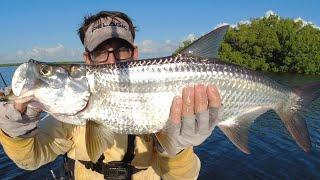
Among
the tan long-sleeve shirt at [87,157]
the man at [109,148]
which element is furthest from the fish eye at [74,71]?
the tan long-sleeve shirt at [87,157]

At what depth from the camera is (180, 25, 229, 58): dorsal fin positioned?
13.0ft

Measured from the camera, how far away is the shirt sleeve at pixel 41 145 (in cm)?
439

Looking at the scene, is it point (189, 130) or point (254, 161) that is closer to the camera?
point (189, 130)

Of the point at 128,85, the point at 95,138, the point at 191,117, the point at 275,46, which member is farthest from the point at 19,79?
the point at 275,46

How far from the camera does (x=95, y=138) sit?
3.82 metres

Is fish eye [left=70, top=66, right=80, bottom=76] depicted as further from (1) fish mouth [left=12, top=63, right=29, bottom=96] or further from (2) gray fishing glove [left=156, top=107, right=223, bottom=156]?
(2) gray fishing glove [left=156, top=107, right=223, bottom=156]

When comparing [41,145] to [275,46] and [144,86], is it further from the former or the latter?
[275,46]

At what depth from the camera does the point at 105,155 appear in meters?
5.15

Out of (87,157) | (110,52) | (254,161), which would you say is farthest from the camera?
(254,161)

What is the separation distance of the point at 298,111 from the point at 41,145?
3.09 m

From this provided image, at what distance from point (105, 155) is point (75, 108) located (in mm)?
1536

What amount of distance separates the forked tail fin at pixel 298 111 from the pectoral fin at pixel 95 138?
1.97 metres

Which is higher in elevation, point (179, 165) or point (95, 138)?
point (95, 138)

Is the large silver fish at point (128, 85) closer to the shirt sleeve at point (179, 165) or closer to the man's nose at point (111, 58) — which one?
the shirt sleeve at point (179, 165)
